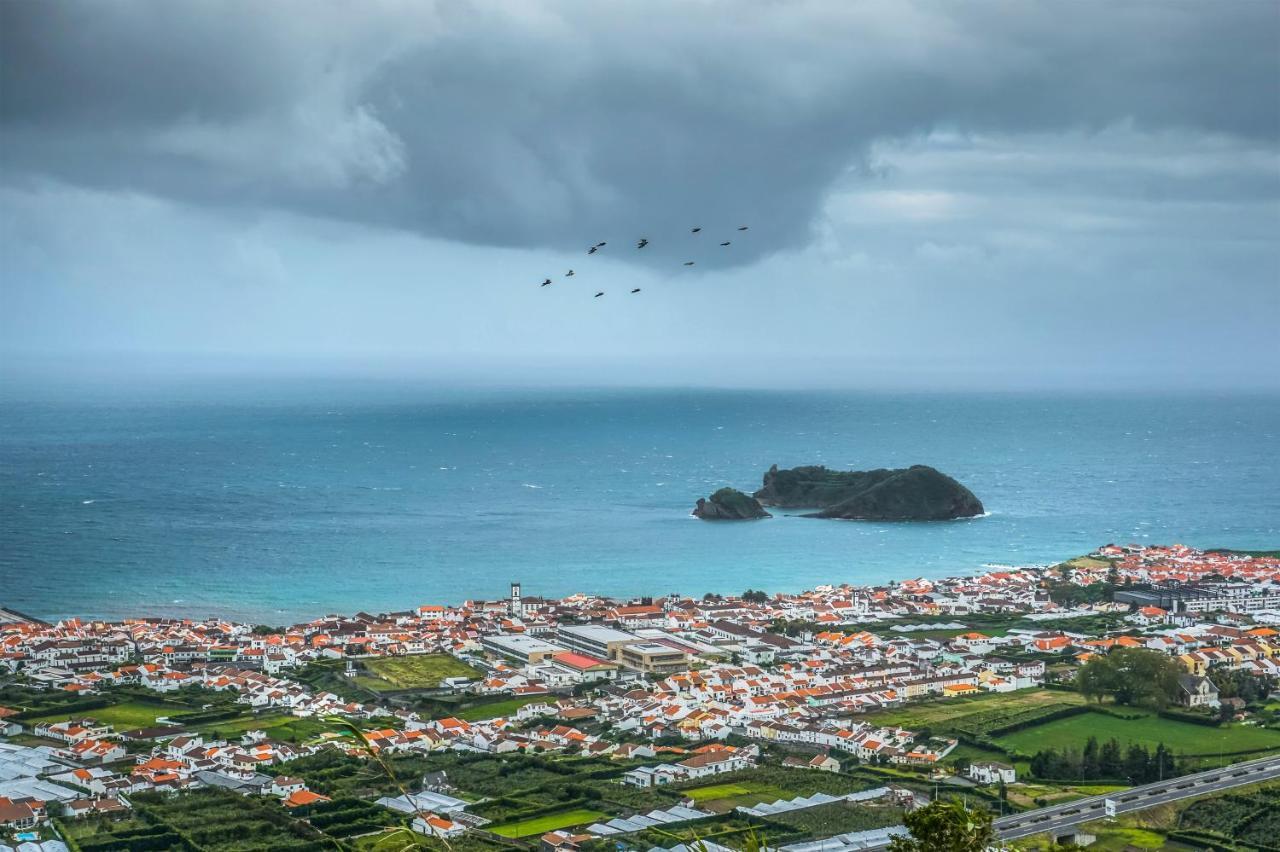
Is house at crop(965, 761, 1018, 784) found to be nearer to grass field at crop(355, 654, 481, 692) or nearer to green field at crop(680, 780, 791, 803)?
green field at crop(680, 780, 791, 803)

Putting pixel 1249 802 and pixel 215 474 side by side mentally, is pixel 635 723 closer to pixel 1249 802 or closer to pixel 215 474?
pixel 1249 802

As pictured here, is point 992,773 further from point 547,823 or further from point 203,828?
point 203,828

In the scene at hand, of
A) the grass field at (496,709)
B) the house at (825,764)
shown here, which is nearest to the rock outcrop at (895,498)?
the grass field at (496,709)

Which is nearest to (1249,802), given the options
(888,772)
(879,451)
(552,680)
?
(888,772)

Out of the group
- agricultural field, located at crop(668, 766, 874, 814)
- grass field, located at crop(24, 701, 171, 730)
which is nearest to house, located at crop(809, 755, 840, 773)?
agricultural field, located at crop(668, 766, 874, 814)

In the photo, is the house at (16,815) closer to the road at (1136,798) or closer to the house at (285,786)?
the house at (285,786)
